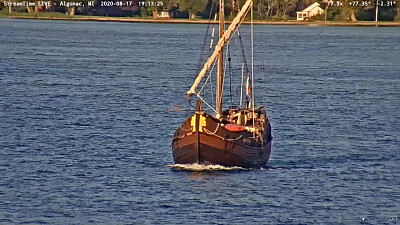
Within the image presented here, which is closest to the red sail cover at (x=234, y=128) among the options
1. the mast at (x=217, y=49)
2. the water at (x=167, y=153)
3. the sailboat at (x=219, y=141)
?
the sailboat at (x=219, y=141)

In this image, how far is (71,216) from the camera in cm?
4322

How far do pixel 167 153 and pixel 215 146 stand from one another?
7.63m

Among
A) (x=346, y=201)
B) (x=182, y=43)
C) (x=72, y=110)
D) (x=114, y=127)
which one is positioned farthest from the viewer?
(x=182, y=43)

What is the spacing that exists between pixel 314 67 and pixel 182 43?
57269mm

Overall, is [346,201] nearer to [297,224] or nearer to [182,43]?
[297,224]

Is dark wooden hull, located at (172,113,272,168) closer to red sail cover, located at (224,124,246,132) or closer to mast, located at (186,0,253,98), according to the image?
red sail cover, located at (224,124,246,132)

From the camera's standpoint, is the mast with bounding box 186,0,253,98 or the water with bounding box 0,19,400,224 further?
the mast with bounding box 186,0,253,98

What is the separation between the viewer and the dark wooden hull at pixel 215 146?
51.0 metres

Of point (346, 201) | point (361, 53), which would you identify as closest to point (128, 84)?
point (346, 201)

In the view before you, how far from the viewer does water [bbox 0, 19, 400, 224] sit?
148ft

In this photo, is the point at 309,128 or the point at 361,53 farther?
the point at 361,53

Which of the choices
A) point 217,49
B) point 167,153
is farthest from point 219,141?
point 167,153

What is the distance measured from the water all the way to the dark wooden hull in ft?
2.07

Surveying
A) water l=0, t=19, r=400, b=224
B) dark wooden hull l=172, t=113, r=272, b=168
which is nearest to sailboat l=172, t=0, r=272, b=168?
dark wooden hull l=172, t=113, r=272, b=168
